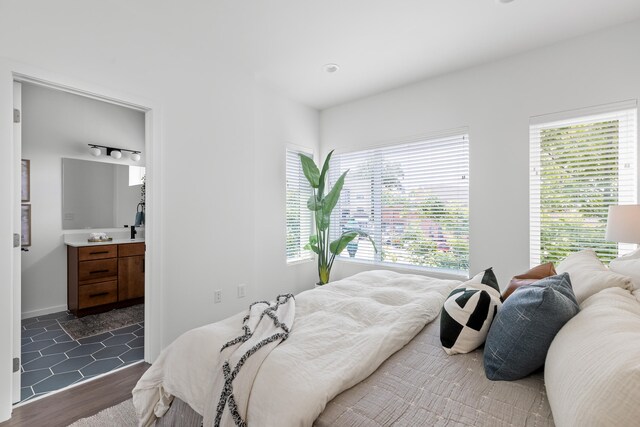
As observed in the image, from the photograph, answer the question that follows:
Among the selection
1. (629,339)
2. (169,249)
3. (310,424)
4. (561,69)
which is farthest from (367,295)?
(561,69)

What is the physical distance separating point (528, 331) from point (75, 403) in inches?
102

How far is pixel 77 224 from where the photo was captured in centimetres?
397

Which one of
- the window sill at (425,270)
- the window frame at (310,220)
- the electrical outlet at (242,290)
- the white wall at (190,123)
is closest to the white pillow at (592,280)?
the window sill at (425,270)

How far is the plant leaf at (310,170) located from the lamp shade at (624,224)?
2675mm

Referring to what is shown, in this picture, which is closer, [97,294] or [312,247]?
[97,294]

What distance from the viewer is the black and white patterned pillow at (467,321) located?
4.42 feet

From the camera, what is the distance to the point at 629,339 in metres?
0.77

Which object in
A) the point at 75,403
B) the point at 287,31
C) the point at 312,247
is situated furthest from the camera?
the point at 312,247

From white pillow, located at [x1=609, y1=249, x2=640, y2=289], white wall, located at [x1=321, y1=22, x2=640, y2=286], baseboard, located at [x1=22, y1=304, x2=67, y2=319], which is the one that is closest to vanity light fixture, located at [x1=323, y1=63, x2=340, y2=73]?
white wall, located at [x1=321, y1=22, x2=640, y2=286]

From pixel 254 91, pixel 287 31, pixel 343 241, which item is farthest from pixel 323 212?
pixel 287 31

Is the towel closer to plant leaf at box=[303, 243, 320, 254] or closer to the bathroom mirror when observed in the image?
the bathroom mirror

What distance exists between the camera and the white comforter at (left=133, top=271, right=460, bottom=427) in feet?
3.44

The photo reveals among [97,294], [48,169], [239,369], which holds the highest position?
[48,169]

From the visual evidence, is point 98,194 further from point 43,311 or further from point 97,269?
point 43,311
